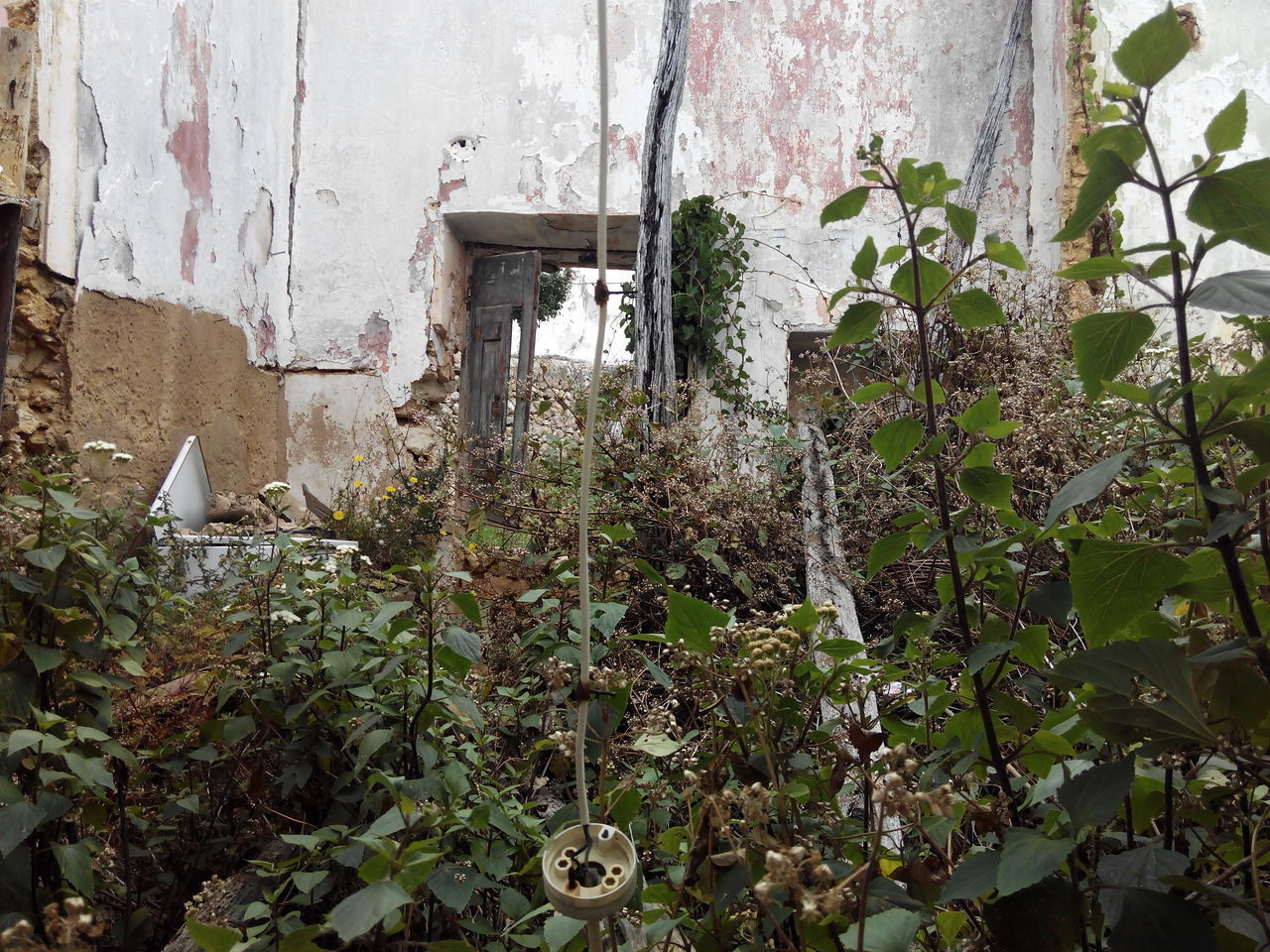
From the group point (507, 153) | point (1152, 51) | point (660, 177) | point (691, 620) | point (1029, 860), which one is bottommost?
point (1029, 860)

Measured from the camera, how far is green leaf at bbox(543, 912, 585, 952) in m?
0.85

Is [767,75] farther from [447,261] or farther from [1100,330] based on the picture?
[1100,330]

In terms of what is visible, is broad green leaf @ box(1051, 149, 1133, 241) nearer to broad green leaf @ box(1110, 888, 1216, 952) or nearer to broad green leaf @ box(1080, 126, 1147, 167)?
Result: broad green leaf @ box(1080, 126, 1147, 167)

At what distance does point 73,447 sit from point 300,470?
241cm

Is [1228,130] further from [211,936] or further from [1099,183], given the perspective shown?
[211,936]

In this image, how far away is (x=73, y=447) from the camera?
14.0 feet

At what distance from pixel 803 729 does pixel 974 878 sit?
39cm

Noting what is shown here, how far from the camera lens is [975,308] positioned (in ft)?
3.13

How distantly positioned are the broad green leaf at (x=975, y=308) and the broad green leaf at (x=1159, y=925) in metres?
0.55

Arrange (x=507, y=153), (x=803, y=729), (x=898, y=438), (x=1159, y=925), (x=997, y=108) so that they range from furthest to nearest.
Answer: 1. (x=507, y=153)
2. (x=997, y=108)
3. (x=803, y=729)
4. (x=898, y=438)
5. (x=1159, y=925)

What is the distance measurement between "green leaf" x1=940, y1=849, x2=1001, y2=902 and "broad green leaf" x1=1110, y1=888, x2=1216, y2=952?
0.31 ft

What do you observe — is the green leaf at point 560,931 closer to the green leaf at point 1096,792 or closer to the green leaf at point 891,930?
the green leaf at point 891,930

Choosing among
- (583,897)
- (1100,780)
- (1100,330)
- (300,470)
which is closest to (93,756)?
(583,897)

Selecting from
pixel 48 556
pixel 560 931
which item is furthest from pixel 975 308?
pixel 48 556
